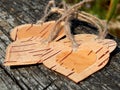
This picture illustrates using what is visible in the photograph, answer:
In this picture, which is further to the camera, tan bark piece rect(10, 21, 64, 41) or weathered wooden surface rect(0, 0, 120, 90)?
tan bark piece rect(10, 21, 64, 41)

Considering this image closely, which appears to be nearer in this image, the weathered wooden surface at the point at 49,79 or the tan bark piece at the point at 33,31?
the weathered wooden surface at the point at 49,79

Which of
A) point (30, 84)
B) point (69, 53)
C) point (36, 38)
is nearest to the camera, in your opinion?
point (30, 84)

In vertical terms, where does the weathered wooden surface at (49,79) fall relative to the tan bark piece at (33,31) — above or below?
below

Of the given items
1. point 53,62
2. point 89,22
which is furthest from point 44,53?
point 89,22

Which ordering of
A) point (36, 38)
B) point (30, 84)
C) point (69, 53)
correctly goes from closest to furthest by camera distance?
point (30, 84), point (69, 53), point (36, 38)

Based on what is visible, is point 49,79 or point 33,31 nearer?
point 49,79

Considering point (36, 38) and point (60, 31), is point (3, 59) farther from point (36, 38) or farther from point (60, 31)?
point (60, 31)

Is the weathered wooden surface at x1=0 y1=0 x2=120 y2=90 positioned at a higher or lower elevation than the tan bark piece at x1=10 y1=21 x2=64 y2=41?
lower

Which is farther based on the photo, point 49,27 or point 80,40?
point 49,27

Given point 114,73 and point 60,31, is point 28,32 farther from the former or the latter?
point 114,73
